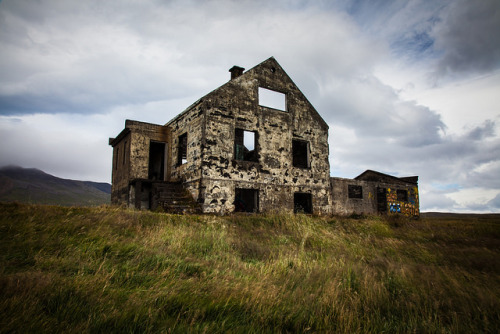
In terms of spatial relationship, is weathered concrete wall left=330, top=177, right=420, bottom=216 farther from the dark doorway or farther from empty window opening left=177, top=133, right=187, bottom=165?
empty window opening left=177, top=133, right=187, bottom=165

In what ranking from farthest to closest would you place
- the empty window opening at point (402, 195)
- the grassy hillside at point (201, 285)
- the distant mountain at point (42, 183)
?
the distant mountain at point (42, 183)
the empty window opening at point (402, 195)
the grassy hillside at point (201, 285)

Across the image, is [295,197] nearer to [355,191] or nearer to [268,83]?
[355,191]

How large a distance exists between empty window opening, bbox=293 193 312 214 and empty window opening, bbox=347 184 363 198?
3.57 meters

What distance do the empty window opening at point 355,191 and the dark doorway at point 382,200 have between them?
139 centimetres

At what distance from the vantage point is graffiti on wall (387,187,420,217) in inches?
735

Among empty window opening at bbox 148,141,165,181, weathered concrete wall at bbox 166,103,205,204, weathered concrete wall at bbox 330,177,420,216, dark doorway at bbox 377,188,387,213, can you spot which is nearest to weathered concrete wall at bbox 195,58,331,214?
weathered concrete wall at bbox 166,103,205,204

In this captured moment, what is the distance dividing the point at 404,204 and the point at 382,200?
2033mm

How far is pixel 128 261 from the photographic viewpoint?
14.4ft

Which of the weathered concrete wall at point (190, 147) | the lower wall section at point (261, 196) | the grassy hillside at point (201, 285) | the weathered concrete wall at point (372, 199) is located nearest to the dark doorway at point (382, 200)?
the weathered concrete wall at point (372, 199)

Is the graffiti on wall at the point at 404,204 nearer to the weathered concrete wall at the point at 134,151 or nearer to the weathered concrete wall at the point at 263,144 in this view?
the weathered concrete wall at the point at 263,144

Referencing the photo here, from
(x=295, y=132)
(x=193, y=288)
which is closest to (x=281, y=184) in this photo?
(x=295, y=132)

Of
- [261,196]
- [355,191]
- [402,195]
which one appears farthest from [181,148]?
[402,195]

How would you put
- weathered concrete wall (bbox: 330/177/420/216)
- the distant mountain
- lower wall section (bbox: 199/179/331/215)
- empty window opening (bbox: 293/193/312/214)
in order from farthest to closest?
the distant mountain, weathered concrete wall (bbox: 330/177/420/216), empty window opening (bbox: 293/193/312/214), lower wall section (bbox: 199/179/331/215)

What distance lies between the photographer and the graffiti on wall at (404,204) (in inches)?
735
